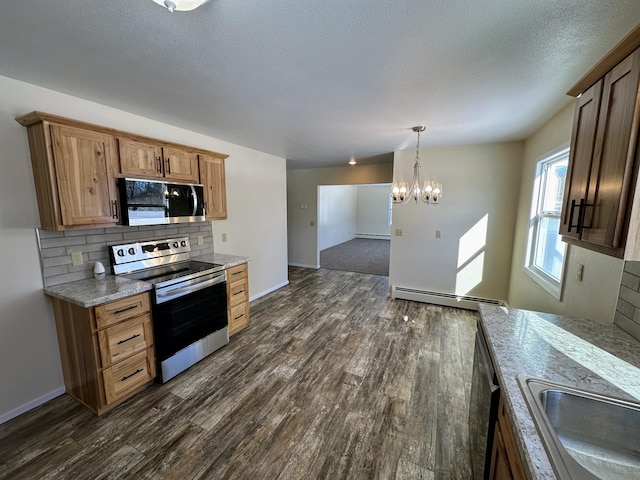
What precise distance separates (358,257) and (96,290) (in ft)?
21.6

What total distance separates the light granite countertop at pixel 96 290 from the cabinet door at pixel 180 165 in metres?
1.10

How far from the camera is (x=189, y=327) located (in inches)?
101

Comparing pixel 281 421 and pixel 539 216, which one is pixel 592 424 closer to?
pixel 281 421

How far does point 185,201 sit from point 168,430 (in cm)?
203

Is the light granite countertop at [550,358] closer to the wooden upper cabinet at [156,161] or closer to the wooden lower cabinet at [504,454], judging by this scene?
the wooden lower cabinet at [504,454]

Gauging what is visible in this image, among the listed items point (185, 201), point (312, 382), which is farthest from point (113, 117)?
point (312, 382)

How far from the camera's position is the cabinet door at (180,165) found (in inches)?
104

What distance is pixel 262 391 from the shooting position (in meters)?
2.31

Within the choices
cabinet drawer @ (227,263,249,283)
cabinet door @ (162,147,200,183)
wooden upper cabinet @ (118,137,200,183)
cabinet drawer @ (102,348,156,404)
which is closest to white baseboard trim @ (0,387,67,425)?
cabinet drawer @ (102,348,156,404)

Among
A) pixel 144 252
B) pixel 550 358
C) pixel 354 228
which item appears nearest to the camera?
pixel 550 358

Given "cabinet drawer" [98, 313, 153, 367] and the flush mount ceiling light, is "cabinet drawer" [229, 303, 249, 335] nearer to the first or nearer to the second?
"cabinet drawer" [98, 313, 153, 367]

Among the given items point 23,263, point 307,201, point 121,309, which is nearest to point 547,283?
point 121,309

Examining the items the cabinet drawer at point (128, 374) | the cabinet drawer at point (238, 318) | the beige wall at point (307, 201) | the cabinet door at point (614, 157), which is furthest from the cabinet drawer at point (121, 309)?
the beige wall at point (307, 201)

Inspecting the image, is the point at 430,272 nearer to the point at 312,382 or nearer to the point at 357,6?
the point at 312,382
